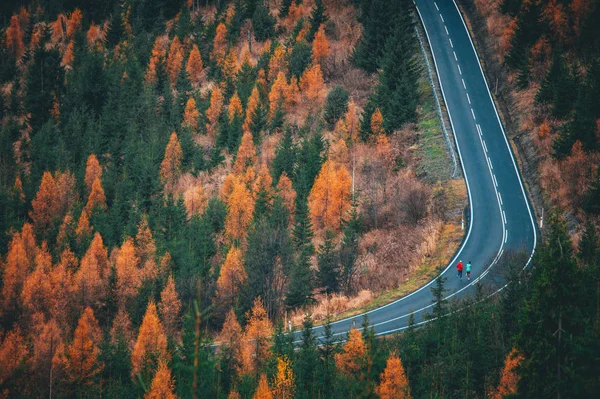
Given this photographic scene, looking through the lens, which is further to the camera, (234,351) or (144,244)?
(144,244)

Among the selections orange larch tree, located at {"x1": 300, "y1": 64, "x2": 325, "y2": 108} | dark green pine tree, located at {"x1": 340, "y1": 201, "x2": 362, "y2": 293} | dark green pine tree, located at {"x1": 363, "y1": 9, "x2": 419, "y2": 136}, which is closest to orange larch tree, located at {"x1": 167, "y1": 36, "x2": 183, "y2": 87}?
orange larch tree, located at {"x1": 300, "y1": 64, "x2": 325, "y2": 108}

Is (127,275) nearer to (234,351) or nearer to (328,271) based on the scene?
(328,271)

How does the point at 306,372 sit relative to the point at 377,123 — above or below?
below

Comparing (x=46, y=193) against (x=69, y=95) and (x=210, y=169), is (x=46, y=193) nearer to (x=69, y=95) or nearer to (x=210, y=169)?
(x=210, y=169)

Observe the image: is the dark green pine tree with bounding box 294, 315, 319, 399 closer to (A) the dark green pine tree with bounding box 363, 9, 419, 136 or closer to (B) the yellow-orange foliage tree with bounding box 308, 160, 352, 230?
(B) the yellow-orange foliage tree with bounding box 308, 160, 352, 230

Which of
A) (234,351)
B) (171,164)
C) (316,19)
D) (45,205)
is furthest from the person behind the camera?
(316,19)

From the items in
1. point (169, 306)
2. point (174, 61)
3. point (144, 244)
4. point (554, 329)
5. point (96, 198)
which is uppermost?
point (174, 61)

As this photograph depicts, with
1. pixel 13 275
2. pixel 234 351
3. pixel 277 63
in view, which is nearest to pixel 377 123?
pixel 277 63
